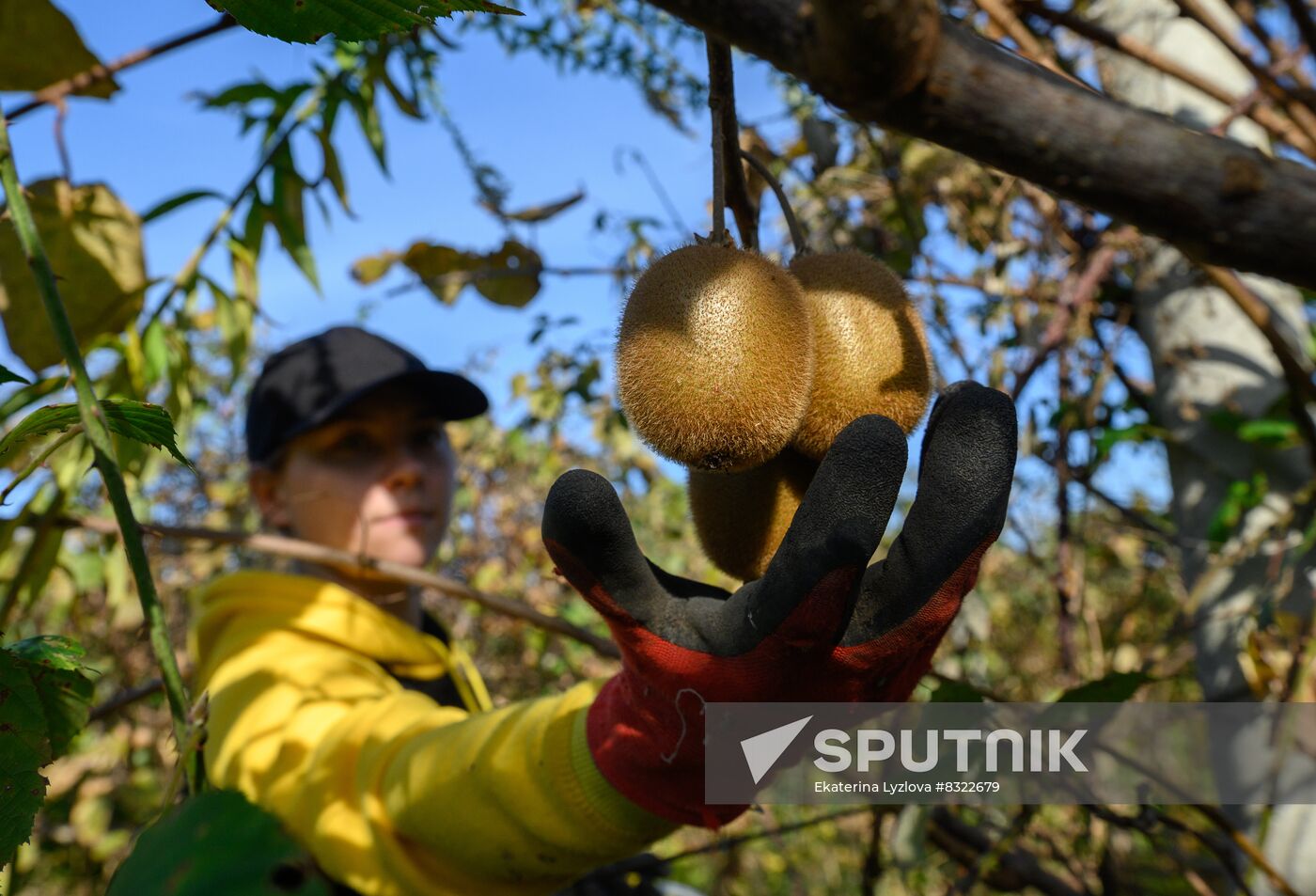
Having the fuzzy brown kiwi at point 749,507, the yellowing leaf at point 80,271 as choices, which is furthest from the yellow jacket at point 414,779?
the yellowing leaf at point 80,271

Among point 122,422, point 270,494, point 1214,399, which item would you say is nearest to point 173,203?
point 270,494

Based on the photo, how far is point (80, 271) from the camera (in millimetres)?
1674

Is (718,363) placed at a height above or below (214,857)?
above

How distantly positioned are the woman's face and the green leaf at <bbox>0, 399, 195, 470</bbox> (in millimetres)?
942

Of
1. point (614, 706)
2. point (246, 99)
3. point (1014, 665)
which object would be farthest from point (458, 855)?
point (1014, 665)

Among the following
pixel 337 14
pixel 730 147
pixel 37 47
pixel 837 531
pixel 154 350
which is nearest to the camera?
pixel 337 14

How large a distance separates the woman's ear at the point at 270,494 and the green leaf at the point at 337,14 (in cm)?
141

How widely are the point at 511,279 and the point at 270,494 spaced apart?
653 mm

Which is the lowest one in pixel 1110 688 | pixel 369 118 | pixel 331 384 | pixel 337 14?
pixel 1110 688

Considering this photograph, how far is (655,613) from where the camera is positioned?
0.97 meters

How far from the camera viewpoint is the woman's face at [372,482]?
1847 millimetres

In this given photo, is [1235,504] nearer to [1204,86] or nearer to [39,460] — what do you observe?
[1204,86]

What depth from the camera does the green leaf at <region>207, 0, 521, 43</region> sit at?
0.71 meters

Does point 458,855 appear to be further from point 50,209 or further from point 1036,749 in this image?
point 50,209
